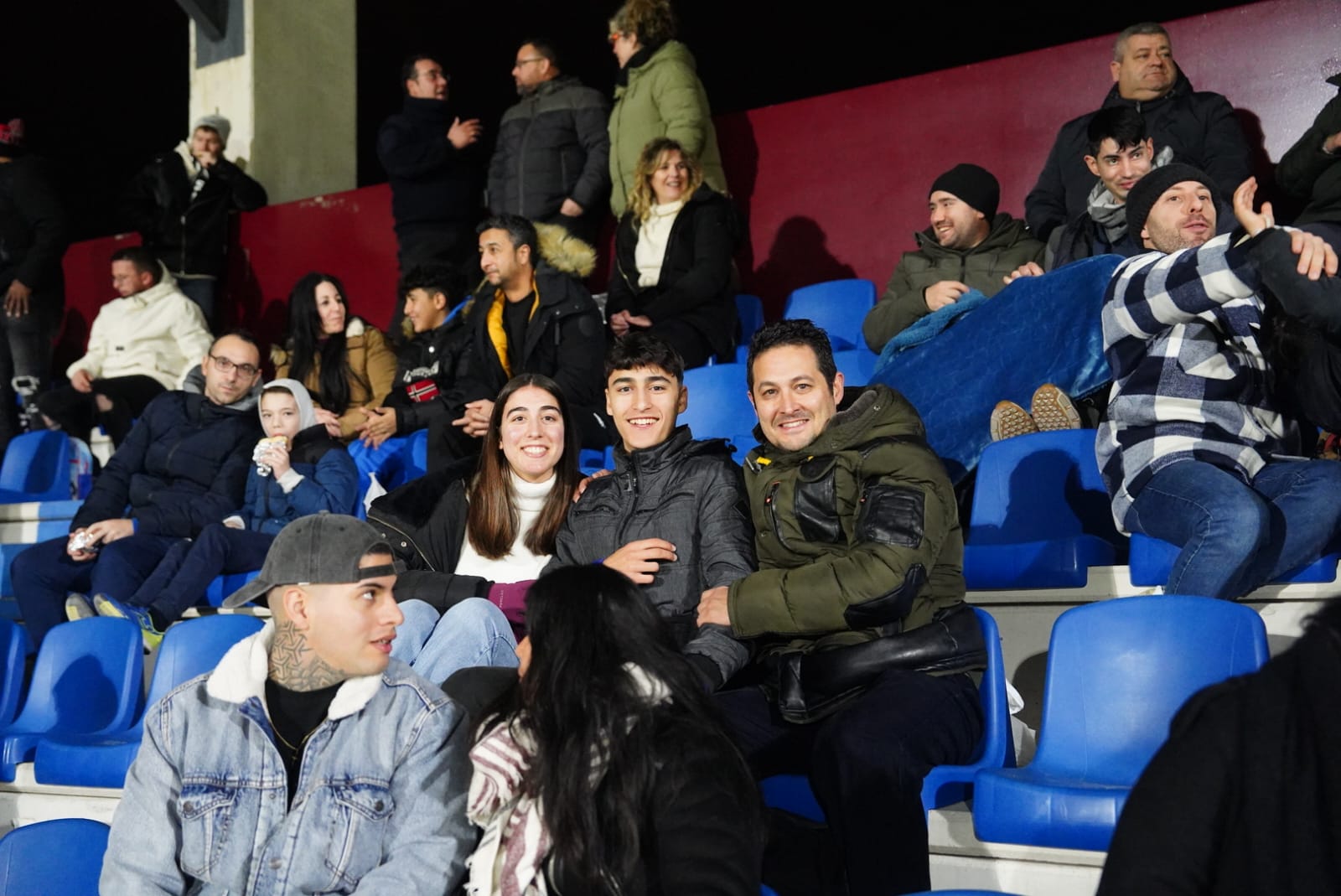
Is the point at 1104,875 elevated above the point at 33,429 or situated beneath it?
situated beneath

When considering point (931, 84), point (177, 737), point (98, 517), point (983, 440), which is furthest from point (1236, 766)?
point (931, 84)

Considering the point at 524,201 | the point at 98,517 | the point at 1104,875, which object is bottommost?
the point at 1104,875

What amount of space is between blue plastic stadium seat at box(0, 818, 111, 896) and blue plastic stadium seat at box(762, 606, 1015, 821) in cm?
108

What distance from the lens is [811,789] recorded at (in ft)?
7.78

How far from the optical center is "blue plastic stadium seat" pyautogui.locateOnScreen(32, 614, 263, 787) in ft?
10.3

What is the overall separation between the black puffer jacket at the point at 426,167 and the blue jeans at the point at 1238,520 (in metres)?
4.01

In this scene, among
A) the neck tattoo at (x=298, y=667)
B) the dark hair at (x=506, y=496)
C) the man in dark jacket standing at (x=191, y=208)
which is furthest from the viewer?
the man in dark jacket standing at (x=191, y=208)

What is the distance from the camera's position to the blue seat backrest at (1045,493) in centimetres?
347

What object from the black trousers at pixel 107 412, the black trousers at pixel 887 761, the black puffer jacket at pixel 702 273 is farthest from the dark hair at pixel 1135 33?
the black trousers at pixel 107 412

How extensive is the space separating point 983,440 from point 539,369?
1.60 metres

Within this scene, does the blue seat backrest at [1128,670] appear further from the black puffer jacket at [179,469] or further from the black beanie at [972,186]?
the black puffer jacket at [179,469]

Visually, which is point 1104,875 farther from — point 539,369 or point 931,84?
point 931,84

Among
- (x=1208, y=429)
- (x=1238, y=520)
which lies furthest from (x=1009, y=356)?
(x=1238, y=520)

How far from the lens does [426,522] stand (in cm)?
322
